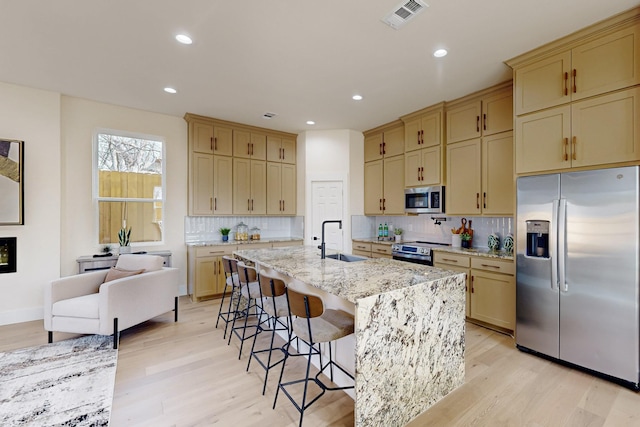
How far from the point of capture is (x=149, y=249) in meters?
4.40

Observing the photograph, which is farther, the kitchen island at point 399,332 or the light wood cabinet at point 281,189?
the light wood cabinet at point 281,189

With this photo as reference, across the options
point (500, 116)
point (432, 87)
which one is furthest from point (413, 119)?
point (500, 116)

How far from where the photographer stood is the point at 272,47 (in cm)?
268

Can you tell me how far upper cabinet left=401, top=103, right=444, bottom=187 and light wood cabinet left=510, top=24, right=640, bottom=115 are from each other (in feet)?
3.98

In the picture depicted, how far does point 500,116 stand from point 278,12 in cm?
281

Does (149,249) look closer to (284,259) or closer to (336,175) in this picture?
(284,259)

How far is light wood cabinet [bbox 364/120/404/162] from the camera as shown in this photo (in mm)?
4770

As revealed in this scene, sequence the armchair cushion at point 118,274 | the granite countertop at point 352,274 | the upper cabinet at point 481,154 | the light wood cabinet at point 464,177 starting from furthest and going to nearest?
1. the light wood cabinet at point 464,177
2. the upper cabinet at point 481,154
3. the armchair cushion at point 118,274
4. the granite countertop at point 352,274

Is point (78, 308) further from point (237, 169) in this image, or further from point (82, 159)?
point (237, 169)

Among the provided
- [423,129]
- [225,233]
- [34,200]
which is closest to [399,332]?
[423,129]

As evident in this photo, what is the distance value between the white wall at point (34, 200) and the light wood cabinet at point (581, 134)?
18.0ft

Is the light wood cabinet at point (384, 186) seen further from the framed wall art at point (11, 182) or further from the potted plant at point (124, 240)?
the framed wall art at point (11, 182)

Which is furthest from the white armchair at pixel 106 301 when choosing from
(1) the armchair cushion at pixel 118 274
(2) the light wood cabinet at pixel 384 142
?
(2) the light wood cabinet at pixel 384 142

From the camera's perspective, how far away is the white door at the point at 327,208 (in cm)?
524
